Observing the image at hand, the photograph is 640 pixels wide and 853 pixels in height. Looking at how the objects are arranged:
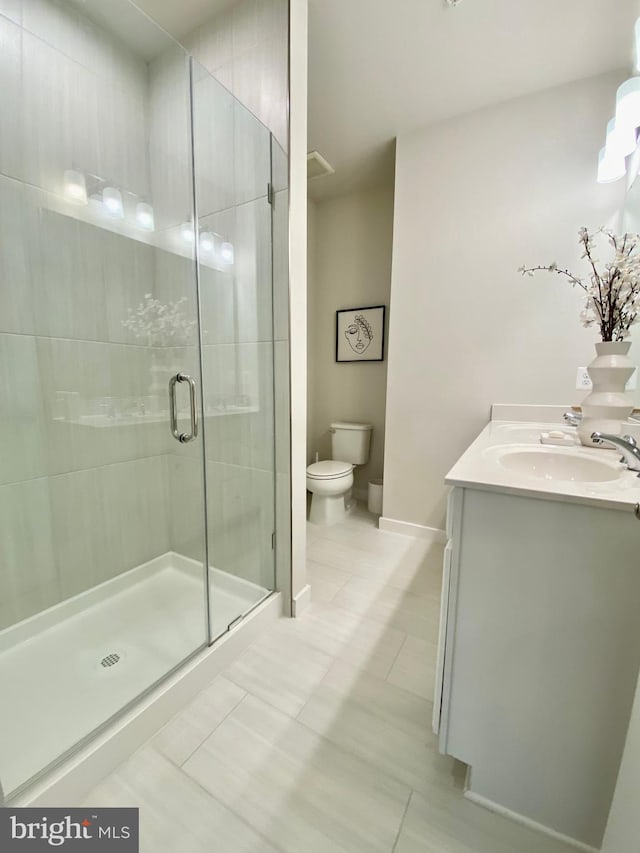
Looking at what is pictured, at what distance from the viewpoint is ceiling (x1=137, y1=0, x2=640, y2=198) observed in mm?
1407

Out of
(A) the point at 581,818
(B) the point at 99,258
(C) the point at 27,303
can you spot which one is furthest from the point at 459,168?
(A) the point at 581,818

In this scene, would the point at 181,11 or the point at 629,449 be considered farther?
the point at 181,11

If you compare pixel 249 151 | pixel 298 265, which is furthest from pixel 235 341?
pixel 249 151

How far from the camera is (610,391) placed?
4.00 ft

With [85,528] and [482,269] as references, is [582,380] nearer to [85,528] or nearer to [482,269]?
[482,269]

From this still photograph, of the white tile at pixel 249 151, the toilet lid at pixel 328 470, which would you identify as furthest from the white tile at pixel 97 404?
the toilet lid at pixel 328 470

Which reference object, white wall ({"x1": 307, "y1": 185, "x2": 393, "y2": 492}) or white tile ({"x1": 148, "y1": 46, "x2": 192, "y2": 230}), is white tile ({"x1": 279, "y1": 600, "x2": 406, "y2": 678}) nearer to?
white wall ({"x1": 307, "y1": 185, "x2": 393, "y2": 492})

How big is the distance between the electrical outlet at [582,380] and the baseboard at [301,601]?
179 centimetres

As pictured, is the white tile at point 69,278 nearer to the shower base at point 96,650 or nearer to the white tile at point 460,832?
the shower base at point 96,650

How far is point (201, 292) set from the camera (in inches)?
61.5

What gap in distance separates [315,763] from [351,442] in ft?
6.81

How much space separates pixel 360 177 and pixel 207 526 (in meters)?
2.73

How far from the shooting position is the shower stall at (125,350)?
1290 millimetres

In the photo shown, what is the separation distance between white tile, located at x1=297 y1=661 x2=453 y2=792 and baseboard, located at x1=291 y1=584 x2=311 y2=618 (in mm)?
348
